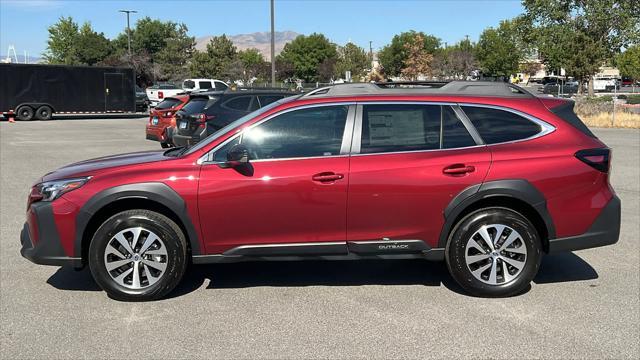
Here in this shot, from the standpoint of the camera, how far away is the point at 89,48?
75312 mm

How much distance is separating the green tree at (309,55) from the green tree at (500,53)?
2184 cm

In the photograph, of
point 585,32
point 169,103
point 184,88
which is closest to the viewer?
point 169,103

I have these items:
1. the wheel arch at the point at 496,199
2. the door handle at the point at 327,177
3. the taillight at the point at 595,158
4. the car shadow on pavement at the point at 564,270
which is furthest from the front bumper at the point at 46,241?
the taillight at the point at 595,158

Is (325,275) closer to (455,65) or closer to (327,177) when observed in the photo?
(327,177)

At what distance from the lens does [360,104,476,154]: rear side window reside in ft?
15.1

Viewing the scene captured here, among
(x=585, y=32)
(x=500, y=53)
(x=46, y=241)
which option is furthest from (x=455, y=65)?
(x=46, y=241)

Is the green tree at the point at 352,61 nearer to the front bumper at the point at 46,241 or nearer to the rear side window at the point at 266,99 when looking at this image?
the rear side window at the point at 266,99

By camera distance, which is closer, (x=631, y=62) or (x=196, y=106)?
(x=196, y=106)

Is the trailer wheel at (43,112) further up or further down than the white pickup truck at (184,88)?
further down

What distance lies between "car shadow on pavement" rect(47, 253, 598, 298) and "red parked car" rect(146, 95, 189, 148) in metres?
9.28

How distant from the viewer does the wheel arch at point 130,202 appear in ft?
14.3

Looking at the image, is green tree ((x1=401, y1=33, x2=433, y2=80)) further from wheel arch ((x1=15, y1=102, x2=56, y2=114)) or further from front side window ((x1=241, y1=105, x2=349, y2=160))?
front side window ((x1=241, y1=105, x2=349, y2=160))

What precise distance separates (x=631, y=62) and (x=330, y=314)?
81.7 metres

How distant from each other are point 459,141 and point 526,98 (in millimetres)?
762
